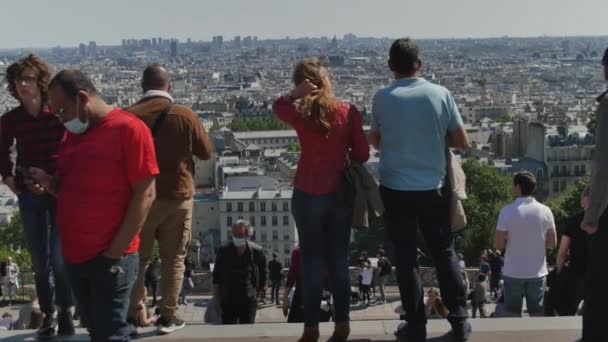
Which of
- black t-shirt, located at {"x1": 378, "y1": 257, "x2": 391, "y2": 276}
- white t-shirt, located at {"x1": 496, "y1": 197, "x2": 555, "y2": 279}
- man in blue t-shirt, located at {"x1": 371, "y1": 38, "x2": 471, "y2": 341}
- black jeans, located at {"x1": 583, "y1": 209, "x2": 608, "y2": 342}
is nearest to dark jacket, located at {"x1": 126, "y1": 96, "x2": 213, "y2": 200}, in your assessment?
man in blue t-shirt, located at {"x1": 371, "y1": 38, "x2": 471, "y2": 341}

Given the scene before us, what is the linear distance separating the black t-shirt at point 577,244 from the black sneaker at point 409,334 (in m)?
1.87

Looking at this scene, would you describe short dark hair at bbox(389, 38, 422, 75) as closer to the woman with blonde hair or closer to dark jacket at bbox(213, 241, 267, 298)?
the woman with blonde hair

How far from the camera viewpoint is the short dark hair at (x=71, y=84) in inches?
237

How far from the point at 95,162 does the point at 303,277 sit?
6.38ft

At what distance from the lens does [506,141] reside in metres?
77.4

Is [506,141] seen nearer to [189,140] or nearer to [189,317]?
[189,317]

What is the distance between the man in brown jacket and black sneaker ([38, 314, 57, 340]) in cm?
52

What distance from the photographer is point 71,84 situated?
6020 millimetres

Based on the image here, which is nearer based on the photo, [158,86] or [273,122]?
[158,86]

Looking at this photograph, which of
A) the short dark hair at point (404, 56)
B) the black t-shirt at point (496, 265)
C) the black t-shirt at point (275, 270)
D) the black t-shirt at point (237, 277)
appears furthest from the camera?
the black t-shirt at point (275, 270)

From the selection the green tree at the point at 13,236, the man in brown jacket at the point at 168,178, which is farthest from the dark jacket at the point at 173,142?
the green tree at the point at 13,236

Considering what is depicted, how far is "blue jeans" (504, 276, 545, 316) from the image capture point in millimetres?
8578

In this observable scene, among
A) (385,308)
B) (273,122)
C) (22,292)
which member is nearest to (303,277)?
(385,308)

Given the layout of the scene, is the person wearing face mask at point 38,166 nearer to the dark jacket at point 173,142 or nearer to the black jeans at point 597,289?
the dark jacket at point 173,142
